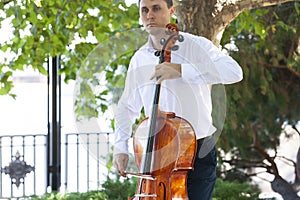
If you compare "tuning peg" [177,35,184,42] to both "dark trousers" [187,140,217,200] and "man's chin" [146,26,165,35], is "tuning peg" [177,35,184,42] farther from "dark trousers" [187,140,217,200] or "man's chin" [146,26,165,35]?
"dark trousers" [187,140,217,200]

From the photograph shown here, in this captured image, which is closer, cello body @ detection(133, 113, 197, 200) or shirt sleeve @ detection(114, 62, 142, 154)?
cello body @ detection(133, 113, 197, 200)

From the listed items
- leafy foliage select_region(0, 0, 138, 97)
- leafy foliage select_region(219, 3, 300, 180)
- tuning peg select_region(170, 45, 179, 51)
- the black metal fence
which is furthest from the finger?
leafy foliage select_region(219, 3, 300, 180)

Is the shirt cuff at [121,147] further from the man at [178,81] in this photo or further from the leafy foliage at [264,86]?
the leafy foliage at [264,86]

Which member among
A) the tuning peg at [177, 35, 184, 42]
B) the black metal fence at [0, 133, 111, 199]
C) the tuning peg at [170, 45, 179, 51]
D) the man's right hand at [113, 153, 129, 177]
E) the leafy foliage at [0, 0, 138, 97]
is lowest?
the black metal fence at [0, 133, 111, 199]

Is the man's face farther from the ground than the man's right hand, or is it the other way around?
the man's face

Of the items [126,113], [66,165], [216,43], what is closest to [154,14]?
[126,113]

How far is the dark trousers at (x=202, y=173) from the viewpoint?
2072 millimetres

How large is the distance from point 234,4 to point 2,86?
1.56m

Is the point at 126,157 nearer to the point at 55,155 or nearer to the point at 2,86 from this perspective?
the point at 2,86

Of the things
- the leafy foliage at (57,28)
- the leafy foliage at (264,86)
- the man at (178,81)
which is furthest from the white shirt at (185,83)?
the leafy foliage at (264,86)

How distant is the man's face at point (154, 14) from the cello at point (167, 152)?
1.3 inches

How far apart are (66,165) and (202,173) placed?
2.70 m

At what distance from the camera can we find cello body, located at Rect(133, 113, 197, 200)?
1.92 metres

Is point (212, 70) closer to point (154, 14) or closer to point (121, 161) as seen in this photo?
point (154, 14)
